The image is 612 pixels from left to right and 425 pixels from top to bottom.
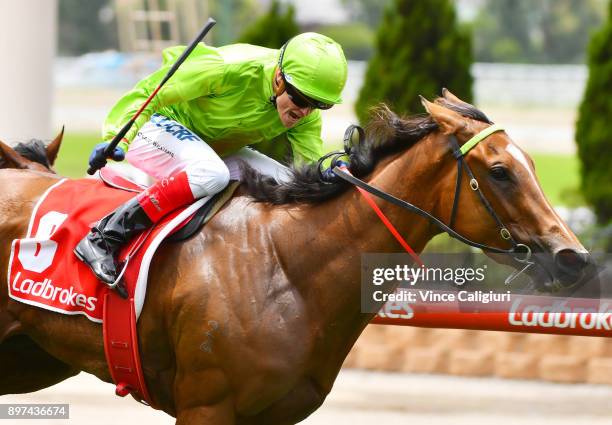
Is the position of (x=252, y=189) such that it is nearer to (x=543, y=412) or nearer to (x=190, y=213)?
(x=190, y=213)

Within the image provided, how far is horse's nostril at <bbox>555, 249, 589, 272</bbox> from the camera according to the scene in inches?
132

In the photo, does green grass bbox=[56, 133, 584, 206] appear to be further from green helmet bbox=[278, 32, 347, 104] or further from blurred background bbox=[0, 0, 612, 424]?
green helmet bbox=[278, 32, 347, 104]

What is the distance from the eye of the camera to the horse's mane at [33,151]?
471 centimetres

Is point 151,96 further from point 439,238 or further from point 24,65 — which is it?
point 439,238

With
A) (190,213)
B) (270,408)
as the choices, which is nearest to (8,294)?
(190,213)

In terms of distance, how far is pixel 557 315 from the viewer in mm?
4703

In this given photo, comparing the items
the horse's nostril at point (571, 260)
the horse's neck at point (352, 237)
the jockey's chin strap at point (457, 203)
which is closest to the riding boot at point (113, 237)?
the horse's neck at point (352, 237)

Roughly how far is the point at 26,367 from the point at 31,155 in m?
0.94

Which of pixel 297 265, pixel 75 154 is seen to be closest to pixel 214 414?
pixel 297 265

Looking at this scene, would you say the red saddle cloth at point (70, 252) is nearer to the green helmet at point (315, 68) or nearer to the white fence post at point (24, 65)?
the green helmet at point (315, 68)

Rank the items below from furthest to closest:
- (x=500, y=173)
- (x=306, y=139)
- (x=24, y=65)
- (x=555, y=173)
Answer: (x=555, y=173) < (x=24, y=65) < (x=306, y=139) < (x=500, y=173)

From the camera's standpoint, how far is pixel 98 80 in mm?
29344

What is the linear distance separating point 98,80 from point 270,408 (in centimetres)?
2663

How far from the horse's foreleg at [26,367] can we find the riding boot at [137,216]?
0.75m
